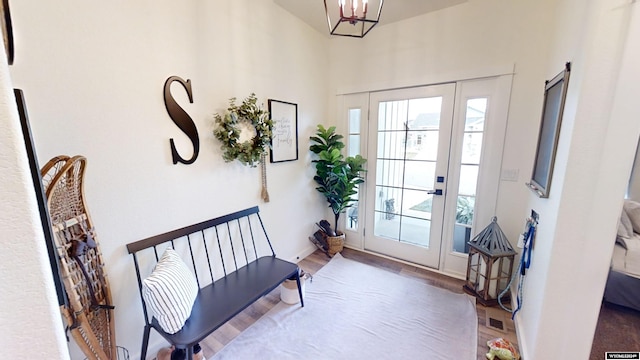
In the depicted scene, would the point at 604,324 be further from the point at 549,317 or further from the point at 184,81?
the point at 184,81

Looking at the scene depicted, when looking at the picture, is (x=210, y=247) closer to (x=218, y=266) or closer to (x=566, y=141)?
(x=218, y=266)

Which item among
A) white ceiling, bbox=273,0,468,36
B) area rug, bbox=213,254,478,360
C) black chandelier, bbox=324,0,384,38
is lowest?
area rug, bbox=213,254,478,360

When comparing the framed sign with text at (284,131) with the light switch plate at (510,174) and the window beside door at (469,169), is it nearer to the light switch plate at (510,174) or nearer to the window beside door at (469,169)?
the window beside door at (469,169)

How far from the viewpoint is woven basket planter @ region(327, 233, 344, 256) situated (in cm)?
313

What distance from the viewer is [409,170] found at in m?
2.84

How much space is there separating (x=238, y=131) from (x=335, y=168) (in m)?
1.25

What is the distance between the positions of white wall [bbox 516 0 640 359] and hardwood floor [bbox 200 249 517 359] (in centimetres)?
48

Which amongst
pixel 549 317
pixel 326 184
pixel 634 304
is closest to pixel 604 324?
pixel 634 304

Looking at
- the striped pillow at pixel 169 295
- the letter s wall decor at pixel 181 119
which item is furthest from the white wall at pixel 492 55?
the striped pillow at pixel 169 295

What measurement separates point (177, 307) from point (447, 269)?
260 cm

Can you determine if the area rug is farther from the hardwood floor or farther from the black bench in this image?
the black bench

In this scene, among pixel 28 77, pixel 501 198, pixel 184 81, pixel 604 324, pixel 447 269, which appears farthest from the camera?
pixel 447 269

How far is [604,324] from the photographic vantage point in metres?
1.85

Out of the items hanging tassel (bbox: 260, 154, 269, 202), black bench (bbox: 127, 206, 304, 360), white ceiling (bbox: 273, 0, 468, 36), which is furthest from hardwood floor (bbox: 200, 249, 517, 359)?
white ceiling (bbox: 273, 0, 468, 36)
